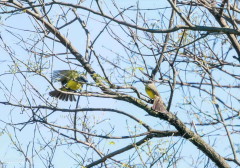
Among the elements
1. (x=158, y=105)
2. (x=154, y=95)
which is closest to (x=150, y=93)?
(x=154, y=95)

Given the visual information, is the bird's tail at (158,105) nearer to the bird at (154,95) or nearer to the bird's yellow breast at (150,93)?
the bird at (154,95)

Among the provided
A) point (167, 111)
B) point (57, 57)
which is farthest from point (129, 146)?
point (57, 57)

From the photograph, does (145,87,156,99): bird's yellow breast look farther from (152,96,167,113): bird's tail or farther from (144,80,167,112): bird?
(152,96,167,113): bird's tail

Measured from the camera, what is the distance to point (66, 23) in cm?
552

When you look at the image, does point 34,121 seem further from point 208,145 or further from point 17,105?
point 208,145

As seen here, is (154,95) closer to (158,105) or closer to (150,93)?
(150,93)

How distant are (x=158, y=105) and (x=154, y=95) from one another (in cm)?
36

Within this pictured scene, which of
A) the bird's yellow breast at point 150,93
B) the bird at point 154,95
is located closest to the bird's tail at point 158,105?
the bird at point 154,95

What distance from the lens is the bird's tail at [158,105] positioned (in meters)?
5.33

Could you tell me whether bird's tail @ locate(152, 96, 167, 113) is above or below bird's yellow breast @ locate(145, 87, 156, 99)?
below

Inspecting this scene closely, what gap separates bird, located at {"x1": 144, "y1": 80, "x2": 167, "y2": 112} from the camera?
5361 mm

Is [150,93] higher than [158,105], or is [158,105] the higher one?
[150,93]

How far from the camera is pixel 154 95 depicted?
5.75 metres

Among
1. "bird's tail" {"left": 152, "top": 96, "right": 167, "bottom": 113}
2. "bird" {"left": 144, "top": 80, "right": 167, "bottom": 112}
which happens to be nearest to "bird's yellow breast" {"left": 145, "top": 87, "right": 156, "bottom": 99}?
"bird" {"left": 144, "top": 80, "right": 167, "bottom": 112}
